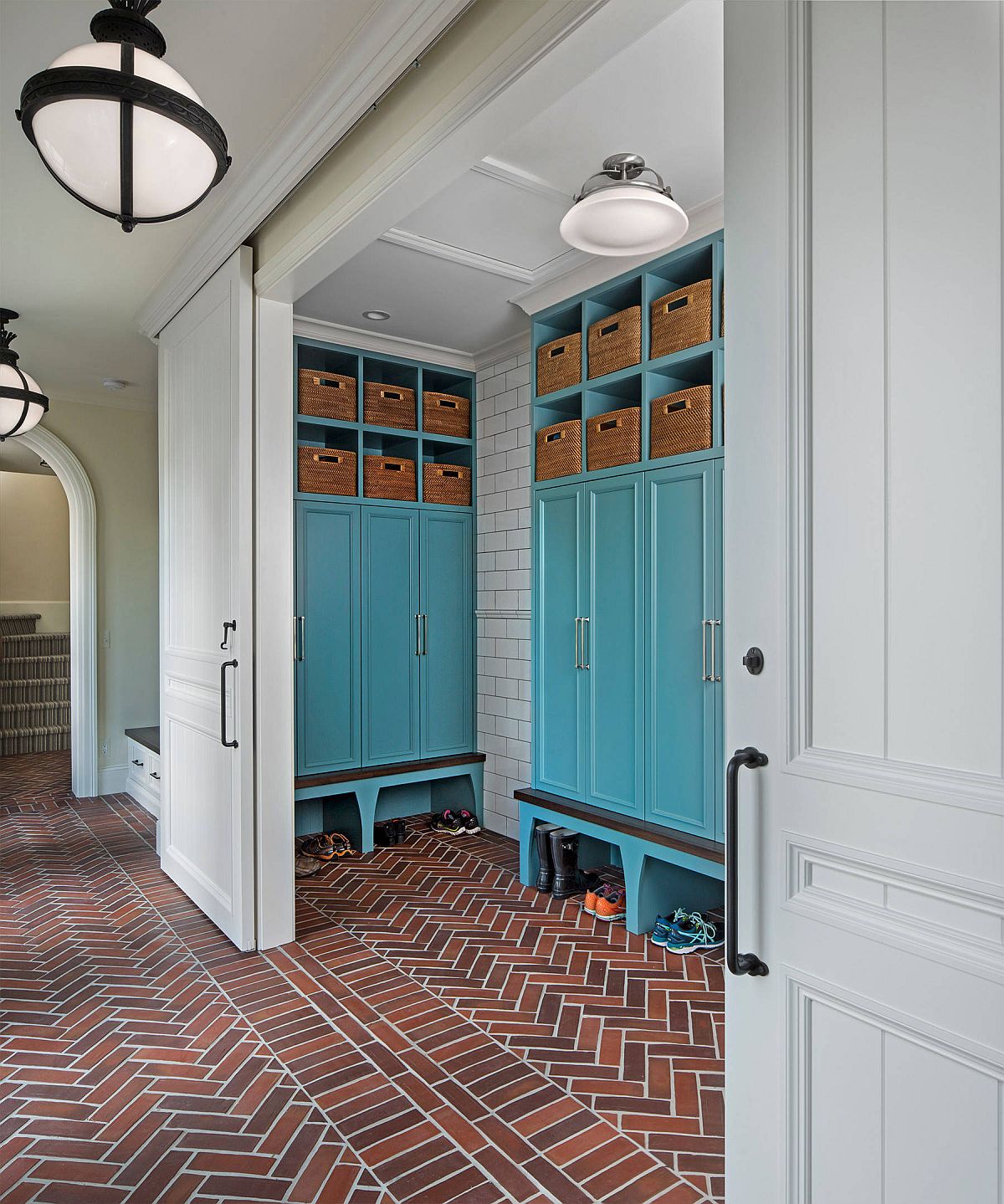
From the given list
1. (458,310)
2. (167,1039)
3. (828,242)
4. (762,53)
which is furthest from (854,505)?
(458,310)

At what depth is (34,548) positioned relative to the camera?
8961 mm

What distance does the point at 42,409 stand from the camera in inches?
168

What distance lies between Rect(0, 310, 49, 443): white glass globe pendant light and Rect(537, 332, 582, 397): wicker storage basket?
8.58ft

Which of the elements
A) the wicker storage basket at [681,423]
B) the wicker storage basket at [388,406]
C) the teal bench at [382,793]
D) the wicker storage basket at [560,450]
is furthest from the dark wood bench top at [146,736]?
the wicker storage basket at [681,423]

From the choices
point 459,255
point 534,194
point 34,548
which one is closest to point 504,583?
point 459,255

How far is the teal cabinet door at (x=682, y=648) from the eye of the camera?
10.5 ft

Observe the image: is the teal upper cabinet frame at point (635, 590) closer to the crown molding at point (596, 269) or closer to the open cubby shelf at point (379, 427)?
the crown molding at point (596, 269)

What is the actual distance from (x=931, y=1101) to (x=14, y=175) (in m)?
3.73

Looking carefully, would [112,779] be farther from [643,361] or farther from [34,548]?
[643,361]

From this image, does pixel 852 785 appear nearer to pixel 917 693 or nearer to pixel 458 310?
pixel 917 693

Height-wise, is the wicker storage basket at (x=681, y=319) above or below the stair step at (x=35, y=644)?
above

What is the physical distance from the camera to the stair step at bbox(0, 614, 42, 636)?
829cm

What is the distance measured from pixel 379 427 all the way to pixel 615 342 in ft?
5.58

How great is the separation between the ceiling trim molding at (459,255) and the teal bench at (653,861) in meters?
2.55
